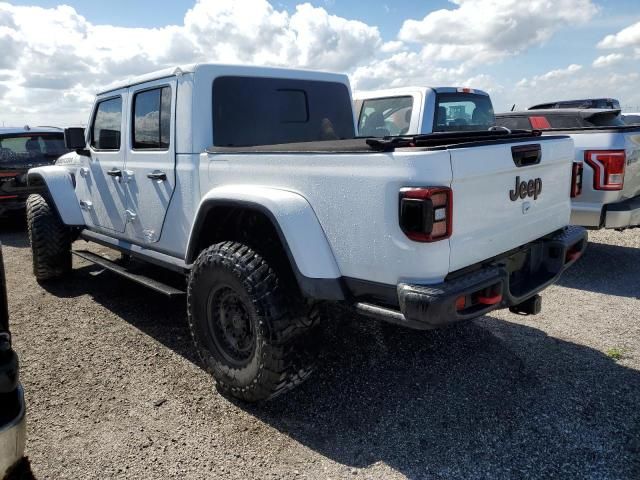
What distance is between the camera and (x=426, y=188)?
2.25 m

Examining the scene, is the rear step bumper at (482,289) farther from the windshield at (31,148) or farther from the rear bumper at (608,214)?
the windshield at (31,148)

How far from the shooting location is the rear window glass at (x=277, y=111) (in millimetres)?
3566

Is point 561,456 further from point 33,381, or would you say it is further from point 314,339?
point 33,381

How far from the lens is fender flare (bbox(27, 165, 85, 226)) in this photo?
202 inches

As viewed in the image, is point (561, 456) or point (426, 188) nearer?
point (426, 188)

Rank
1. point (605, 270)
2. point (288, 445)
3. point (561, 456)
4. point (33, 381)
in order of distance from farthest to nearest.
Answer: point (605, 270) → point (33, 381) → point (288, 445) → point (561, 456)

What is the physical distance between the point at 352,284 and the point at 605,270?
172 inches

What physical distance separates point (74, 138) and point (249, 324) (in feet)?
9.26

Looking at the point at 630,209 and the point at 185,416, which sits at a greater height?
the point at 630,209

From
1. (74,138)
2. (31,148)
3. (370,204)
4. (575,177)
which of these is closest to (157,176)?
(74,138)

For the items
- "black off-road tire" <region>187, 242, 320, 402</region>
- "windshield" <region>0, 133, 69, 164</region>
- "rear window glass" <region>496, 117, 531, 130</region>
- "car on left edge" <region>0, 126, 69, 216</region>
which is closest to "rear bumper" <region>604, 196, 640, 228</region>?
"rear window glass" <region>496, 117, 531, 130</region>

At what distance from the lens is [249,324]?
302 cm

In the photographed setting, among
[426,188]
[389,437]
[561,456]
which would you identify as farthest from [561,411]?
[426,188]

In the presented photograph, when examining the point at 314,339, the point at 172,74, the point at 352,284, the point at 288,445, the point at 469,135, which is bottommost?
the point at 288,445
